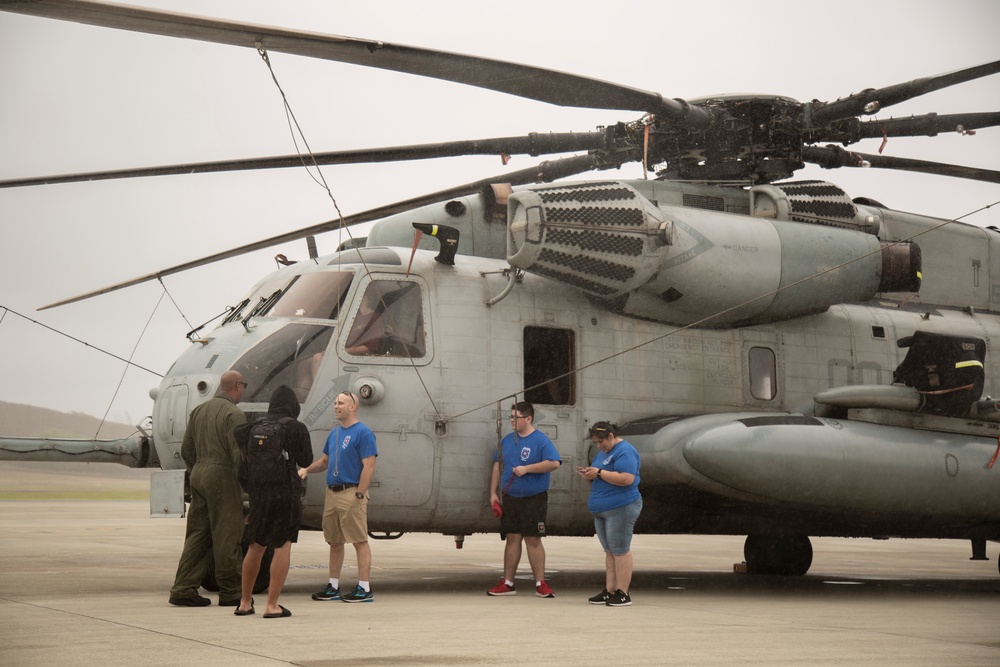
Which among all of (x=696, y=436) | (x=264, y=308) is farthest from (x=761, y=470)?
(x=264, y=308)

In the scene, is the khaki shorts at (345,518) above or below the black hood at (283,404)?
below

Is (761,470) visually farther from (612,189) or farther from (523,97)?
(523,97)

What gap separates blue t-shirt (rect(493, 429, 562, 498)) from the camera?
32.3 ft

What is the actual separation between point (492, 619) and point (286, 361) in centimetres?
329

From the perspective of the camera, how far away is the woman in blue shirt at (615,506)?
918 centimetres

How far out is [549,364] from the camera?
1102cm

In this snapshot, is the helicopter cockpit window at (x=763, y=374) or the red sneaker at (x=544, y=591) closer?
the red sneaker at (x=544, y=591)

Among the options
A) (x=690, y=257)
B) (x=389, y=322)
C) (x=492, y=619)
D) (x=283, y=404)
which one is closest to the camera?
(x=492, y=619)

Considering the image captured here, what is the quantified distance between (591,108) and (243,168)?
9.86ft

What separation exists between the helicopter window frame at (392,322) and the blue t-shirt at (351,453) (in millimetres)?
1073

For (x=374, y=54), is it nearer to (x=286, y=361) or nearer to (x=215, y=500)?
(x=286, y=361)

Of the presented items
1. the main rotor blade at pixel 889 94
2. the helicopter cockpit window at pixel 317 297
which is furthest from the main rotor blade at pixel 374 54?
the helicopter cockpit window at pixel 317 297

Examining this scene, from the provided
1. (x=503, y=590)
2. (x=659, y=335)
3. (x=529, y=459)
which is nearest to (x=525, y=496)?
(x=529, y=459)

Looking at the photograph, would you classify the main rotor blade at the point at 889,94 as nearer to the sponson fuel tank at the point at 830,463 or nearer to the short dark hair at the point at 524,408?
the sponson fuel tank at the point at 830,463
